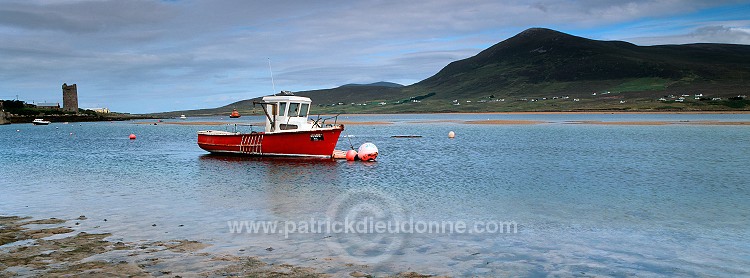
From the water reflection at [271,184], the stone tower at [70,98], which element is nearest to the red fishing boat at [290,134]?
the water reflection at [271,184]

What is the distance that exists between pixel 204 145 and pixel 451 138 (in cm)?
3018

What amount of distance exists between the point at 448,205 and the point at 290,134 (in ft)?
66.9

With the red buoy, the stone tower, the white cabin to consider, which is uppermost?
the stone tower

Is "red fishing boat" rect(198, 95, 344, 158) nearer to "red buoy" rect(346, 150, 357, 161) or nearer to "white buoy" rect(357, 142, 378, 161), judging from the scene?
"red buoy" rect(346, 150, 357, 161)

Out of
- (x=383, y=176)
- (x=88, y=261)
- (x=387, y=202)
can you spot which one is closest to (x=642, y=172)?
(x=383, y=176)

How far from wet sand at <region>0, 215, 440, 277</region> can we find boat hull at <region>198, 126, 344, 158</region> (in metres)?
23.9

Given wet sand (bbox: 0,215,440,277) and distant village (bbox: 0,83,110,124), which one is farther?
distant village (bbox: 0,83,110,124)

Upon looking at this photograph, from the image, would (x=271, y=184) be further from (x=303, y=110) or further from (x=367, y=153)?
(x=303, y=110)

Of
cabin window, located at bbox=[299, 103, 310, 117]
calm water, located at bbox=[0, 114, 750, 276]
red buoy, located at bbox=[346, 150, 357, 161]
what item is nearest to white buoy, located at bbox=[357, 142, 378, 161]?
red buoy, located at bbox=[346, 150, 357, 161]

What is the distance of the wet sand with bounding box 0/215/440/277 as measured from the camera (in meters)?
10.7

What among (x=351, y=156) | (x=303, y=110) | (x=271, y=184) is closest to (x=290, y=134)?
(x=303, y=110)

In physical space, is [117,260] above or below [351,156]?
above

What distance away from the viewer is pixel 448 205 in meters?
20.2

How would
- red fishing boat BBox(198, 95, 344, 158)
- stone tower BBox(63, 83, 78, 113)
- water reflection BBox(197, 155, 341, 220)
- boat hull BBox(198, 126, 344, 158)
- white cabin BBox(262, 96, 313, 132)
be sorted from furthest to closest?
1. stone tower BBox(63, 83, 78, 113)
2. white cabin BBox(262, 96, 313, 132)
3. red fishing boat BBox(198, 95, 344, 158)
4. boat hull BBox(198, 126, 344, 158)
5. water reflection BBox(197, 155, 341, 220)
